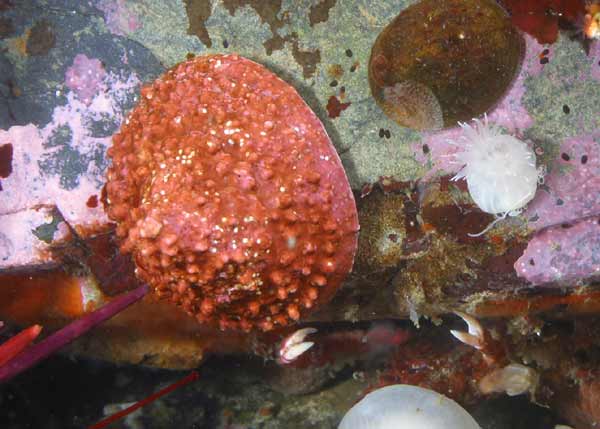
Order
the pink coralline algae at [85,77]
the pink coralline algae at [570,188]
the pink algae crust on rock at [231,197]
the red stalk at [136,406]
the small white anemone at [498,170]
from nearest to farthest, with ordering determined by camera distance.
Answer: the pink algae crust on rock at [231,197] → the small white anemone at [498,170] → the pink coralline algae at [570,188] → the pink coralline algae at [85,77] → the red stalk at [136,406]

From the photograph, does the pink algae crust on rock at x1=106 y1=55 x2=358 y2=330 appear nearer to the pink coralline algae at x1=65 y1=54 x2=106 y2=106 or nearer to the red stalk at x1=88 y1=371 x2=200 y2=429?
the pink coralline algae at x1=65 y1=54 x2=106 y2=106

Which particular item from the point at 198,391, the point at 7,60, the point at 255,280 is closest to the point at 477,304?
the point at 255,280

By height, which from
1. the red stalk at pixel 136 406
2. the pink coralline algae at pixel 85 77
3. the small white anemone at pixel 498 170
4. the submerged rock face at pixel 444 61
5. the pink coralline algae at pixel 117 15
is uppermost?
the pink coralline algae at pixel 117 15

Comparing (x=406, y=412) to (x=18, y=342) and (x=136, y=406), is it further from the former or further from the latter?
(x=18, y=342)

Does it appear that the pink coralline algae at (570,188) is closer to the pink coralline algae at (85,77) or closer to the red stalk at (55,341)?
the red stalk at (55,341)

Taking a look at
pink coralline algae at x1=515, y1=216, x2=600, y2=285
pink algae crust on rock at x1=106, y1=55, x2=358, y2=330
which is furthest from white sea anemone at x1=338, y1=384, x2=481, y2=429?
pink coralline algae at x1=515, y1=216, x2=600, y2=285

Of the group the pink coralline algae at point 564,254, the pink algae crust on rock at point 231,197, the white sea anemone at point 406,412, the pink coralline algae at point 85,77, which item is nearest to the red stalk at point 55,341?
the pink algae crust on rock at point 231,197

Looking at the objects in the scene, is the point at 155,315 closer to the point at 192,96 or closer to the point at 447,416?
the point at 192,96
